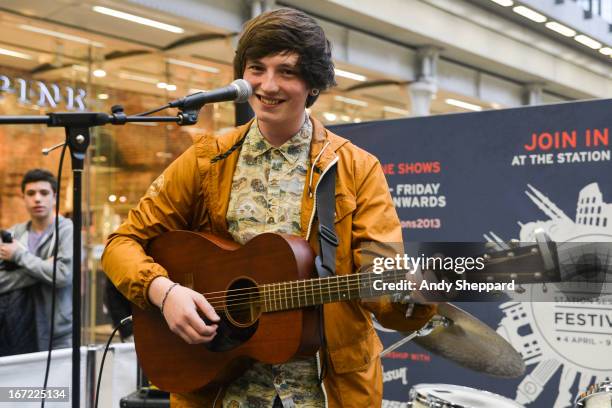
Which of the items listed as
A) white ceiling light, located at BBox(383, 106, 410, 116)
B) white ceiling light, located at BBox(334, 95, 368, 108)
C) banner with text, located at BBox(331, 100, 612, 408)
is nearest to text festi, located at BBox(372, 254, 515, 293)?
banner with text, located at BBox(331, 100, 612, 408)

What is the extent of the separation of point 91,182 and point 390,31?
4042 millimetres

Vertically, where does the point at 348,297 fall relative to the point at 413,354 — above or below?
above

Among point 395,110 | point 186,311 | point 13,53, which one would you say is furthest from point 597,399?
point 395,110

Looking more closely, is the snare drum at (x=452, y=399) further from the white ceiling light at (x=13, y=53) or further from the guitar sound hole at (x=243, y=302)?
the white ceiling light at (x=13, y=53)

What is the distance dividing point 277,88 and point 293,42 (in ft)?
0.41

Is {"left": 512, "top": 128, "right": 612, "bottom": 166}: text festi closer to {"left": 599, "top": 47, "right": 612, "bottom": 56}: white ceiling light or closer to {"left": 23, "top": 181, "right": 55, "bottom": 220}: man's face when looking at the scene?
{"left": 23, "top": 181, "right": 55, "bottom": 220}: man's face

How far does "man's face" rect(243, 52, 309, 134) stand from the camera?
1.89 meters

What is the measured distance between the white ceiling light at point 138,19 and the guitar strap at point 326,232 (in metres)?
4.92

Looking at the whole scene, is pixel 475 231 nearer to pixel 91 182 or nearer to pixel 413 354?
pixel 413 354

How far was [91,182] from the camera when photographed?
6.45 meters

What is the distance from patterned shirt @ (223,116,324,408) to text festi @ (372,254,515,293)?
10.9 inches

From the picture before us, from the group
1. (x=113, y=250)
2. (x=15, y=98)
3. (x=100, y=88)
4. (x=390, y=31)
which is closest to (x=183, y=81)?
(x=100, y=88)

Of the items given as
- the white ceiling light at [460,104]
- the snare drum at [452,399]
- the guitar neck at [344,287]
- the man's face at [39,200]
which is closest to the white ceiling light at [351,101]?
the white ceiling light at [460,104]

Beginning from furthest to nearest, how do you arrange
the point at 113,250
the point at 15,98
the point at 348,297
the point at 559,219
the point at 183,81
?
the point at 183,81 < the point at 15,98 < the point at 559,219 < the point at 113,250 < the point at 348,297
